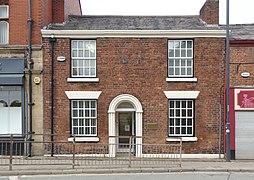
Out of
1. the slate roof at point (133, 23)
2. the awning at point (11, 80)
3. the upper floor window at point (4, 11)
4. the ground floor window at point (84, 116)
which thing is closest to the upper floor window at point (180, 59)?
the slate roof at point (133, 23)

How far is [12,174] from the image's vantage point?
45.4 ft

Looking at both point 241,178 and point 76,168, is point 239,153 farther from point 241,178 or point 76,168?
point 76,168

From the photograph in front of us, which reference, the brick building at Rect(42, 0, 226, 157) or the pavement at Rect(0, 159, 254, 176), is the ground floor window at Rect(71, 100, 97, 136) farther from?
the pavement at Rect(0, 159, 254, 176)

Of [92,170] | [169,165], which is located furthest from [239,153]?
[92,170]

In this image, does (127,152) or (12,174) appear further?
(127,152)

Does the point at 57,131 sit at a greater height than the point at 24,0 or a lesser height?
lesser

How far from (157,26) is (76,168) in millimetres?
8492

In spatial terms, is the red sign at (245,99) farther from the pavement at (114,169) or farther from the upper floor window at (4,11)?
the upper floor window at (4,11)

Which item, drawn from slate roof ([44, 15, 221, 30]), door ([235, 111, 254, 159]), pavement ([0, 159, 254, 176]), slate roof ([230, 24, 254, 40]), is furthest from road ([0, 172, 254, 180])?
slate roof ([44, 15, 221, 30])

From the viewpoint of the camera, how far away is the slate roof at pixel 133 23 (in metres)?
19.1

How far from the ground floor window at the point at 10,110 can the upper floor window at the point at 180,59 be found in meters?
7.35

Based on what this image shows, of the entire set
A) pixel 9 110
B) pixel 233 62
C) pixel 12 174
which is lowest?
pixel 12 174

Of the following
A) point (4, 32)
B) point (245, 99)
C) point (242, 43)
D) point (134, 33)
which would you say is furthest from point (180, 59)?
point (4, 32)

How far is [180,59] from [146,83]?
200 cm
